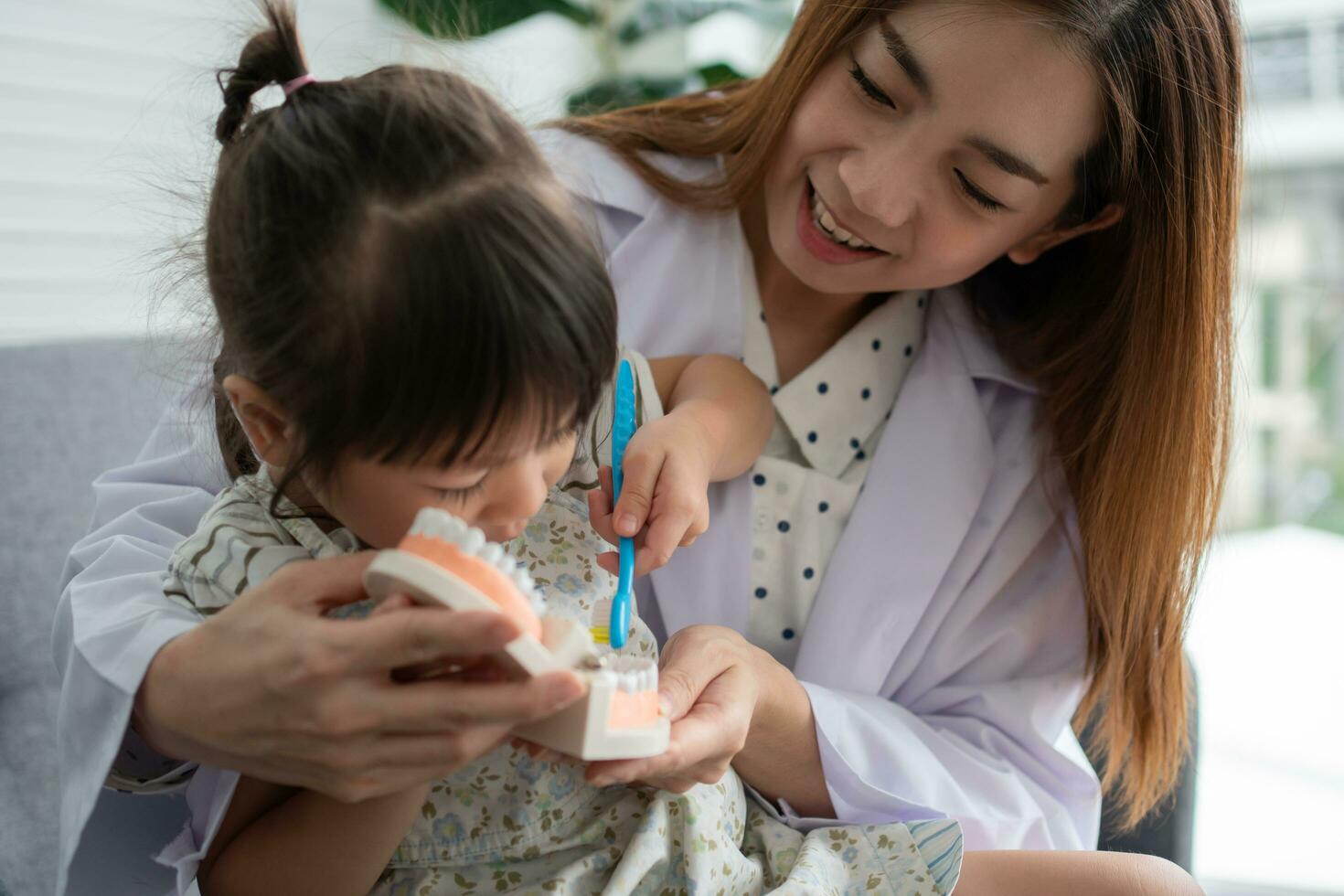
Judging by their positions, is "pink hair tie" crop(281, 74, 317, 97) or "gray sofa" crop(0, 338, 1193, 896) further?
"gray sofa" crop(0, 338, 1193, 896)

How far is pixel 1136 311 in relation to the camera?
4.30ft

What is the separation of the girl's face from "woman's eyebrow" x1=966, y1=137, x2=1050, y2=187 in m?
0.57

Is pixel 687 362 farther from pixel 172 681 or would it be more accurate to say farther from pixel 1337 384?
pixel 1337 384

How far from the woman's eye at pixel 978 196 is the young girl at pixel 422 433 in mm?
411

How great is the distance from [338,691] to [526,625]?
12 cm

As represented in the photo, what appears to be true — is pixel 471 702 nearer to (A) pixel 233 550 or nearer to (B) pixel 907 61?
(A) pixel 233 550

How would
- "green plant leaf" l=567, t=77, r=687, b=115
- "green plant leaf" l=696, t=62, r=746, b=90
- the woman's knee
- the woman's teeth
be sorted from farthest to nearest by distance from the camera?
"green plant leaf" l=696, t=62, r=746, b=90 < "green plant leaf" l=567, t=77, r=687, b=115 < the woman's teeth < the woman's knee

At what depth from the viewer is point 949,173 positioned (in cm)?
120

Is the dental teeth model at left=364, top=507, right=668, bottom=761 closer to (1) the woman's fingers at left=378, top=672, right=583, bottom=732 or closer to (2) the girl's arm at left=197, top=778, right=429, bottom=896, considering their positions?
(1) the woman's fingers at left=378, top=672, right=583, bottom=732

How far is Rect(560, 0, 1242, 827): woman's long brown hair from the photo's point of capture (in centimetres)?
122

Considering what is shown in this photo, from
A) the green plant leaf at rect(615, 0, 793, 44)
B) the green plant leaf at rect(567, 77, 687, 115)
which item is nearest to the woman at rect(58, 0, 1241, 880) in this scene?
the green plant leaf at rect(567, 77, 687, 115)

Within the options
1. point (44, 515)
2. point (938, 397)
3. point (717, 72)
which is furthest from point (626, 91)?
point (44, 515)

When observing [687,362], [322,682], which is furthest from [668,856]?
[687,362]

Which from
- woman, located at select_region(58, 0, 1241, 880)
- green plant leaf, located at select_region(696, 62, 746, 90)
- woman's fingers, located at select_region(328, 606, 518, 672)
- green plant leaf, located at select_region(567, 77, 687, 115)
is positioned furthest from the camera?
green plant leaf, located at select_region(696, 62, 746, 90)
